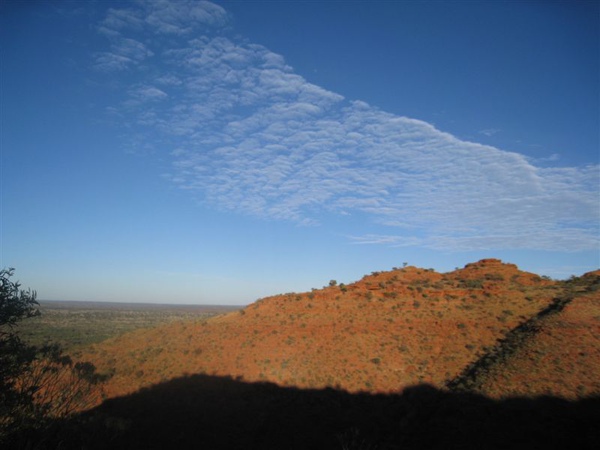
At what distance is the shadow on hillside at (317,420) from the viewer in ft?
41.6

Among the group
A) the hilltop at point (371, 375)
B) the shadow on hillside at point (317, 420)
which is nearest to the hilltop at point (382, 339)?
the hilltop at point (371, 375)

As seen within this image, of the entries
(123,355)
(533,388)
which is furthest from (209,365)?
(533,388)

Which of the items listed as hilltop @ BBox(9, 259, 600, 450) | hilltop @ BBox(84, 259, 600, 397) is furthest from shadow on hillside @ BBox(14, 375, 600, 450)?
hilltop @ BBox(84, 259, 600, 397)

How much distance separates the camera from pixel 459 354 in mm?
19969

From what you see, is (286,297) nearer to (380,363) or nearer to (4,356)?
(380,363)

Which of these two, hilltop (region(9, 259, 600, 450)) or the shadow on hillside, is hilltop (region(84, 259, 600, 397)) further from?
the shadow on hillside

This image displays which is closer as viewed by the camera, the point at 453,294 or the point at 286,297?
the point at 453,294

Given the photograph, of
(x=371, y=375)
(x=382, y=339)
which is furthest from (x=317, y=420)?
(x=382, y=339)

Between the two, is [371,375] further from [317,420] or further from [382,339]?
[317,420]

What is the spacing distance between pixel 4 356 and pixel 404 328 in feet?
71.2

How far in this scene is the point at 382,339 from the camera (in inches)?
912

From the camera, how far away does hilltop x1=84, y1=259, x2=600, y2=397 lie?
18031mm

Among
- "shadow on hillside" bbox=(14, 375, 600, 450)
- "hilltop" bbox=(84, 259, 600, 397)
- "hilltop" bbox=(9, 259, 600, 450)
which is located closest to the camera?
"shadow on hillside" bbox=(14, 375, 600, 450)

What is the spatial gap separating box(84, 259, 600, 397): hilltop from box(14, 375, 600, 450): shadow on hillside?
3.20 ft
